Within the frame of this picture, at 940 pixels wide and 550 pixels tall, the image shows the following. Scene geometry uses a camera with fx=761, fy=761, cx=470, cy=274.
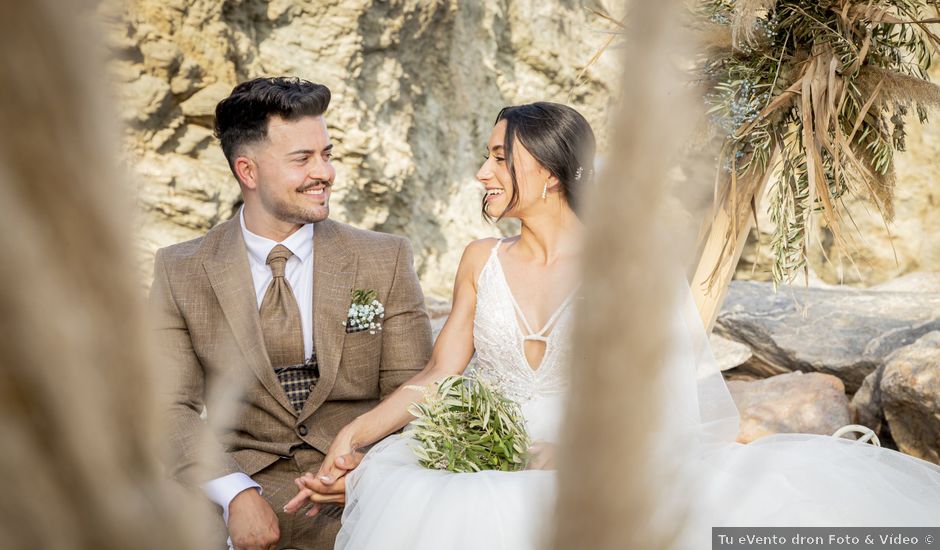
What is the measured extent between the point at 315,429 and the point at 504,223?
5.63 metres

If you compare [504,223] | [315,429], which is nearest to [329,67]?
[504,223]

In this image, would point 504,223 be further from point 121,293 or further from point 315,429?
point 121,293

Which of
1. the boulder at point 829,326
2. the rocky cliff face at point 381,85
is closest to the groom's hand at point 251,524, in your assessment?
the boulder at point 829,326

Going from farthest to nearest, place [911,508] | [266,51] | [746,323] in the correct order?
[266,51] < [746,323] < [911,508]

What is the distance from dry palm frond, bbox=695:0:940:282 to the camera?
7.97 ft

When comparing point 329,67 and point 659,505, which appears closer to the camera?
point 659,505

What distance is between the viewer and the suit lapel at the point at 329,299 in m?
2.94

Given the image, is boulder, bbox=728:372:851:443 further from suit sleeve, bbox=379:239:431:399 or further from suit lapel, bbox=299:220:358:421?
suit lapel, bbox=299:220:358:421

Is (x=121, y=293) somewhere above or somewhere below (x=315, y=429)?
above

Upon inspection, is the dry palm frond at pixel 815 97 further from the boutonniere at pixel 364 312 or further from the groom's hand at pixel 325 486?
the groom's hand at pixel 325 486

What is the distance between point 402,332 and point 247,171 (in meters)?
0.96

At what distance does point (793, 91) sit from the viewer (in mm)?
2500

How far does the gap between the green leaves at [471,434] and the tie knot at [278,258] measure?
0.96 metres

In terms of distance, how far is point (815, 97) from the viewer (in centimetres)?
245
